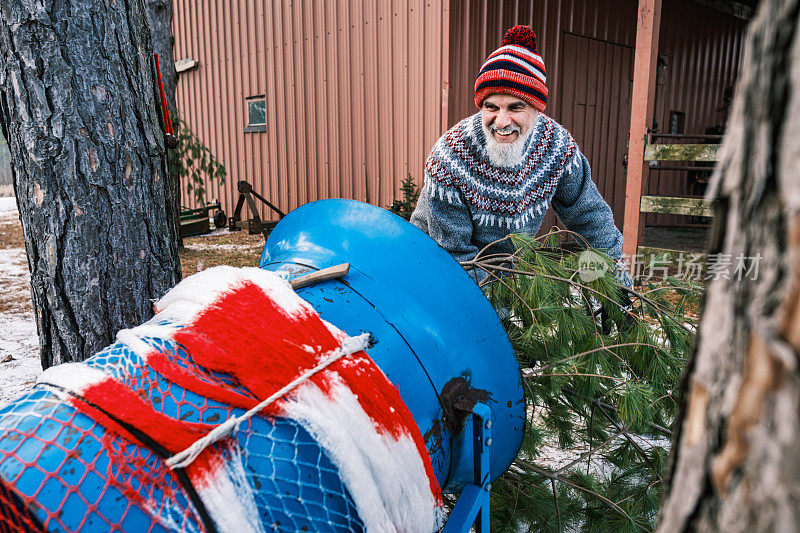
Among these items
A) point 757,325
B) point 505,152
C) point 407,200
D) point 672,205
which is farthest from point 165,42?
point 757,325

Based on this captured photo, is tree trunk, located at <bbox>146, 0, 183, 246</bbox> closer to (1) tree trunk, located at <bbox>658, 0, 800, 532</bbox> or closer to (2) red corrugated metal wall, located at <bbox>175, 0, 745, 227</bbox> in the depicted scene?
(2) red corrugated metal wall, located at <bbox>175, 0, 745, 227</bbox>

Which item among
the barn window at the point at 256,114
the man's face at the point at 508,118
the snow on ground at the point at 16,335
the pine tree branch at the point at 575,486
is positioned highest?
the barn window at the point at 256,114

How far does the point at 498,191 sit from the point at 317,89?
20.3 ft

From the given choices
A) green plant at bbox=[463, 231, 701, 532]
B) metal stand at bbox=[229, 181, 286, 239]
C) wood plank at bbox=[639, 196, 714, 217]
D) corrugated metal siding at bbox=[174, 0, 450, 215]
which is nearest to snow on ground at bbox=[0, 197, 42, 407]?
green plant at bbox=[463, 231, 701, 532]

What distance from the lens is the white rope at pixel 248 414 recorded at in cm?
75

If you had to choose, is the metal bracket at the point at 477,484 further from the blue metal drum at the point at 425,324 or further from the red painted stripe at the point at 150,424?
the red painted stripe at the point at 150,424

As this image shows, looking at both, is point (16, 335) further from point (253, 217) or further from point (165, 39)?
point (253, 217)

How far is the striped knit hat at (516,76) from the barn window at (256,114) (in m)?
7.11

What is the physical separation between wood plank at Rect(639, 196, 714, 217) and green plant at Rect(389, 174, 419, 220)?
2474 millimetres

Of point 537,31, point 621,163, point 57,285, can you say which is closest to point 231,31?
point 537,31

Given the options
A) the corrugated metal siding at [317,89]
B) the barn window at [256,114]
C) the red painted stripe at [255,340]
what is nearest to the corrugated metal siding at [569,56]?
the corrugated metal siding at [317,89]

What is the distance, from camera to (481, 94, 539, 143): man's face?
2471 millimetres

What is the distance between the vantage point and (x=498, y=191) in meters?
2.47

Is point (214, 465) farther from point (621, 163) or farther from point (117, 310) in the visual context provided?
point (621, 163)
